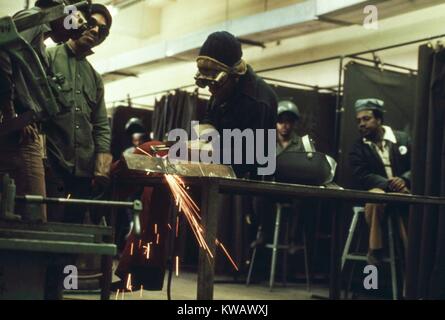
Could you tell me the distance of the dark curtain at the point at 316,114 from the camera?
7.59 m

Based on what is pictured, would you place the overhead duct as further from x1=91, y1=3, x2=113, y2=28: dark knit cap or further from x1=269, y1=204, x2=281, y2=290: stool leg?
x1=91, y1=3, x2=113, y2=28: dark knit cap

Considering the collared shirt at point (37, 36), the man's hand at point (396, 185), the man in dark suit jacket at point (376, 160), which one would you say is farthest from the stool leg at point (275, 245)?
the collared shirt at point (37, 36)

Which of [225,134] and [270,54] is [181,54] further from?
[225,134]

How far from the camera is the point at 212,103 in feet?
13.8

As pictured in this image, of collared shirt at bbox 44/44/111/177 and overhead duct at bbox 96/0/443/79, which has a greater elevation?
overhead duct at bbox 96/0/443/79

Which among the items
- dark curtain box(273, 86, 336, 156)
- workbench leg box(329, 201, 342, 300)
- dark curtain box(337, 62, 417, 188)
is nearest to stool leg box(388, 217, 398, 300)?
dark curtain box(337, 62, 417, 188)

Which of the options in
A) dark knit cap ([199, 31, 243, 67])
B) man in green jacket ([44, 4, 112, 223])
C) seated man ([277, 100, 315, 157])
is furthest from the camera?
seated man ([277, 100, 315, 157])

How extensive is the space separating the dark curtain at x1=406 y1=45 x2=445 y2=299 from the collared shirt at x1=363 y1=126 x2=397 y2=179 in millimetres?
531

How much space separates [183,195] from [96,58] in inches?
374

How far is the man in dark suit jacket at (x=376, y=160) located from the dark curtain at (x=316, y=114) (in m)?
1.40

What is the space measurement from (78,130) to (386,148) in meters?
2.91

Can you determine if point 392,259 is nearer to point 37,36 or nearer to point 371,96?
point 371,96

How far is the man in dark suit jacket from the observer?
19.2 ft
